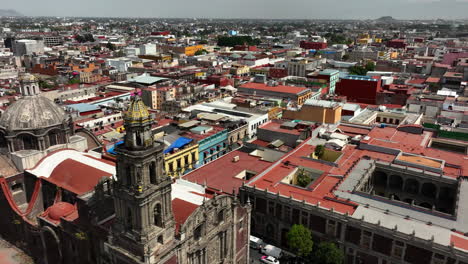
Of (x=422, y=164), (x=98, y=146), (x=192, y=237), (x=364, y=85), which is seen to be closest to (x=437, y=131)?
(x=422, y=164)

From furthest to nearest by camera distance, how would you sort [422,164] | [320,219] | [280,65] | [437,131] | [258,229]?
[280,65], [437,131], [422,164], [258,229], [320,219]

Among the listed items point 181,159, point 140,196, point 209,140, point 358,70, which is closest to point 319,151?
point 209,140

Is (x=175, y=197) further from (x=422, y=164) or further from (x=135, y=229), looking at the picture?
(x=422, y=164)

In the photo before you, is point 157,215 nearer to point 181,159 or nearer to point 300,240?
point 300,240

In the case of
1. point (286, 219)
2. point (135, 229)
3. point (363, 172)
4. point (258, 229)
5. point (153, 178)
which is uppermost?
point (153, 178)

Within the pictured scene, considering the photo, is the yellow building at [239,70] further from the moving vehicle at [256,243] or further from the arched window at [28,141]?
the moving vehicle at [256,243]

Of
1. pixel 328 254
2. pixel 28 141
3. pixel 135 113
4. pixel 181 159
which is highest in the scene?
pixel 135 113
